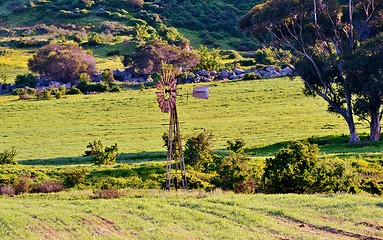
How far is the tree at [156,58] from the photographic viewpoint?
289 ft

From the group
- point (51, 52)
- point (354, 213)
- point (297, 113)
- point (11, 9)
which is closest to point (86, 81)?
point (51, 52)

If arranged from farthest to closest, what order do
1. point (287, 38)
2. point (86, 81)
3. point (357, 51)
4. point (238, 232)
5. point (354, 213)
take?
point (86, 81) → point (287, 38) → point (357, 51) → point (354, 213) → point (238, 232)

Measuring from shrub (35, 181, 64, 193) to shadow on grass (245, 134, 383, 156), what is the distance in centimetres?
1498

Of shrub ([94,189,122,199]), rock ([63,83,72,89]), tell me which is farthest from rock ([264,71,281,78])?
shrub ([94,189,122,199])

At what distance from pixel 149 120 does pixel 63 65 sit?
3269 cm

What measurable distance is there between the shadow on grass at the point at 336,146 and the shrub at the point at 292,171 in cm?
985

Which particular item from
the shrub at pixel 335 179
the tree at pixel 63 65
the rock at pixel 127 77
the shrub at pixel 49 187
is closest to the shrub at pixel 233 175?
the shrub at pixel 335 179

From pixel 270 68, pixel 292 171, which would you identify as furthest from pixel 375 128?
pixel 270 68

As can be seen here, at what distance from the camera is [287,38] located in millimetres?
45312

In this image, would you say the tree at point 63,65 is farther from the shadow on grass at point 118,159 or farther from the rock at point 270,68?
the shadow on grass at point 118,159

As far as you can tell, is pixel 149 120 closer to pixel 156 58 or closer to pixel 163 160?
pixel 163 160

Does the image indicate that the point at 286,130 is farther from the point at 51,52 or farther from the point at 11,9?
the point at 11,9

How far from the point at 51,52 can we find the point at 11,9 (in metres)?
75.6

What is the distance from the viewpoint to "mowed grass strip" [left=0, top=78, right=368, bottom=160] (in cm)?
4584
